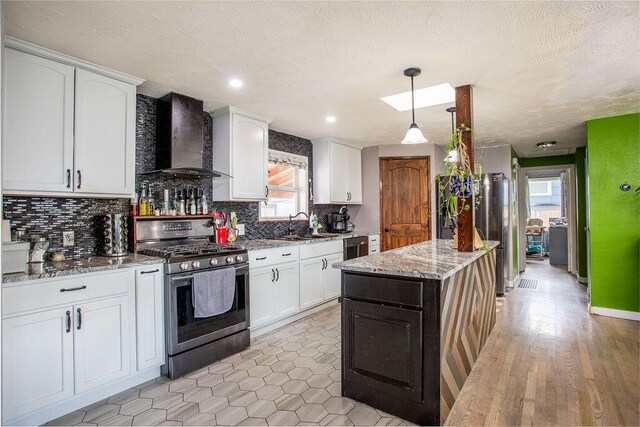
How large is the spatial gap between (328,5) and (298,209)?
3.24 metres

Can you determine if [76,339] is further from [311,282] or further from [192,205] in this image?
[311,282]

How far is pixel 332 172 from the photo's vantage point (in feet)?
16.2

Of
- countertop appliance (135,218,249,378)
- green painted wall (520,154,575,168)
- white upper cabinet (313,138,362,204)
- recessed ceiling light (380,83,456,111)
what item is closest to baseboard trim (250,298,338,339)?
countertop appliance (135,218,249,378)

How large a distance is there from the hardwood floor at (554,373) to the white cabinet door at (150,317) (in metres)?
1.99

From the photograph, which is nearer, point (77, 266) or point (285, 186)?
point (77, 266)

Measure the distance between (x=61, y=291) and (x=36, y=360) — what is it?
1.25ft

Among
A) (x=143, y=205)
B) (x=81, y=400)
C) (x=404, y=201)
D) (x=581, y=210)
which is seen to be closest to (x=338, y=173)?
(x=404, y=201)

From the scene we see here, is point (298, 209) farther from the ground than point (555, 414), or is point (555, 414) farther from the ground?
point (298, 209)

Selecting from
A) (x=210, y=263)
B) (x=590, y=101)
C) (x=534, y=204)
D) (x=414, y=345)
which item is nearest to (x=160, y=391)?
(x=210, y=263)

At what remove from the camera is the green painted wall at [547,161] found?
6489mm

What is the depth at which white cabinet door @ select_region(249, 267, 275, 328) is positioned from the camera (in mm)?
3211

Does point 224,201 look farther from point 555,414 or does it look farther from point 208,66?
point 555,414

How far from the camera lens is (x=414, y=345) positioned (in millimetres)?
1903

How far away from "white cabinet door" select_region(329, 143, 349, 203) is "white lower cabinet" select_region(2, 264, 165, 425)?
2952 millimetres
